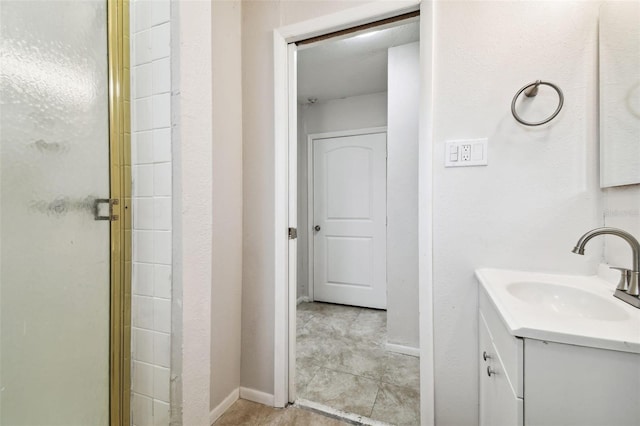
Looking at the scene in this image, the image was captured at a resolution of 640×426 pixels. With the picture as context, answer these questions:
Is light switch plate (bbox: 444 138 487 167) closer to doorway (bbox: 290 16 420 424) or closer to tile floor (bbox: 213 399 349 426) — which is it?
doorway (bbox: 290 16 420 424)

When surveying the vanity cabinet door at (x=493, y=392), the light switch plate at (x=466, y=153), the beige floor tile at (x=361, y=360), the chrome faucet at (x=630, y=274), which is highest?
the light switch plate at (x=466, y=153)

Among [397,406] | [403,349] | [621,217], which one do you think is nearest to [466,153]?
[621,217]

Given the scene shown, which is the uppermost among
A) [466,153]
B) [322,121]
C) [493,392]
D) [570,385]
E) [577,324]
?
[322,121]

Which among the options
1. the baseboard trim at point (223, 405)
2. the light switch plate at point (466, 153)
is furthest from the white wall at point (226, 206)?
the light switch plate at point (466, 153)

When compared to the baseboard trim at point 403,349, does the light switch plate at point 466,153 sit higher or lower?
higher

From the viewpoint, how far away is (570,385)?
0.57 m

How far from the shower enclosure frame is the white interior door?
2376 millimetres

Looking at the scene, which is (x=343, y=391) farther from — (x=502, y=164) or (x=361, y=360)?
(x=502, y=164)

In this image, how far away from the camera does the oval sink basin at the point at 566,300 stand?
0.80 meters

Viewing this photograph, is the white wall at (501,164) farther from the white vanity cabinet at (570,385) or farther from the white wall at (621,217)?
the white vanity cabinet at (570,385)

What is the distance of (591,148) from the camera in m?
1.01

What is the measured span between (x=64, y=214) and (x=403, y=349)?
2147 millimetres

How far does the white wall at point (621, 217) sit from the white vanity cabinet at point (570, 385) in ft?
1.78

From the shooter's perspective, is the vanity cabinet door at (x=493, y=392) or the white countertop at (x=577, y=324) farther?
the vanity cabinet door at (x=493, y=392)
